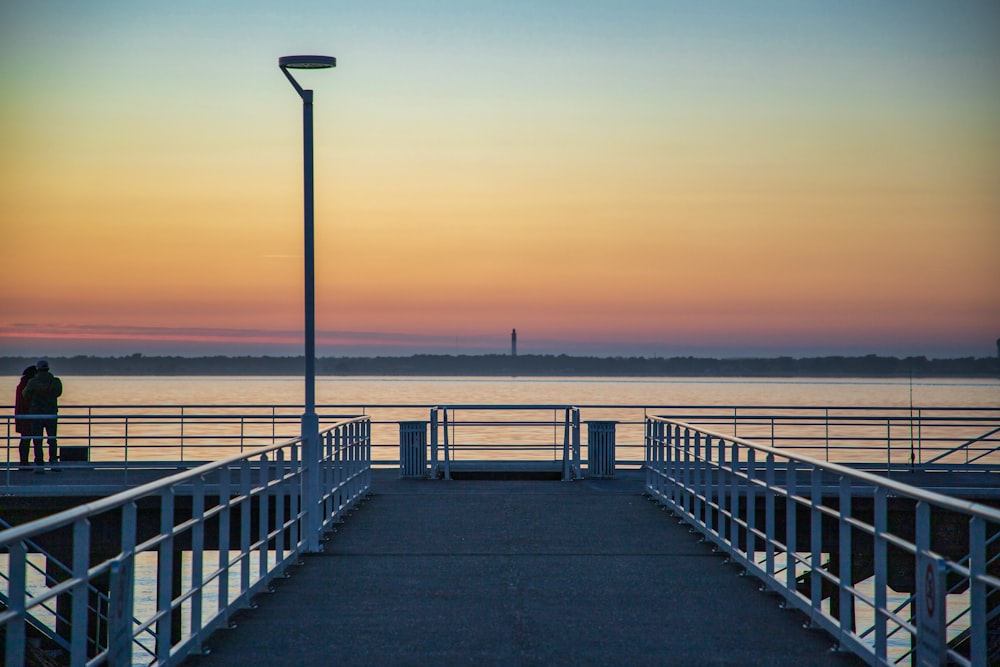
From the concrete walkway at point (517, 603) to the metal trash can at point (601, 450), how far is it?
261 inches

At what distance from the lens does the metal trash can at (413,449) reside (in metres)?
21.3

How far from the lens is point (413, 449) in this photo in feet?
70.2

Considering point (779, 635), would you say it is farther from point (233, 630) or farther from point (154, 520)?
point (154, 520)

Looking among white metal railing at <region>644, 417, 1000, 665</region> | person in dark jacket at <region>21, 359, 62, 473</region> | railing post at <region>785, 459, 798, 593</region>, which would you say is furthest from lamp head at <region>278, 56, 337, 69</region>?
person in dark jacket at <region>21, 359, 62, 473</region>

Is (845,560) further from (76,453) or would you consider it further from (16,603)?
(76,453)

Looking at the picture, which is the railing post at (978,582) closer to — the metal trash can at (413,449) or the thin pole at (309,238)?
the thin pole at (309,238)

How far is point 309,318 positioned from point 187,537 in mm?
6831

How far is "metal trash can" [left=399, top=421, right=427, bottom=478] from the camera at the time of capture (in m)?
21.3

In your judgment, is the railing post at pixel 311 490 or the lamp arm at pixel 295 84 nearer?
the railing post at pixel 311 490

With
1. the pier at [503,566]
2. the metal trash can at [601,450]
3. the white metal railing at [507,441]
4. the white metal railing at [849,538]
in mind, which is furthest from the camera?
the metal trash can at [601,450]

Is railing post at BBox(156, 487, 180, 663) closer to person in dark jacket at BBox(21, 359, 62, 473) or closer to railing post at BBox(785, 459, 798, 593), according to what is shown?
railing post at BBox(785, 459, 798, 593)

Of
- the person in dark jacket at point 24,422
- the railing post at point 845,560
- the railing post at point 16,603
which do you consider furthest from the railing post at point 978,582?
the person in dark jacket at point 24,422

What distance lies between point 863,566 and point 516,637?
16.5 metres

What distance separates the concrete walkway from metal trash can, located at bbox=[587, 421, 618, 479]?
663 cm
